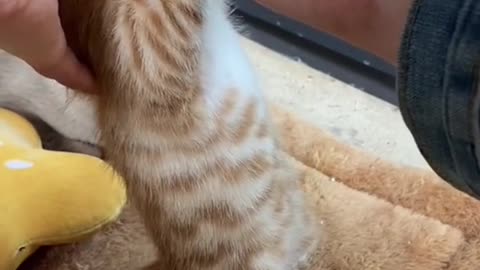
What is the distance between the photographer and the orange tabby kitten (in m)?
0.84

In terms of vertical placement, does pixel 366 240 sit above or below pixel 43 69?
below

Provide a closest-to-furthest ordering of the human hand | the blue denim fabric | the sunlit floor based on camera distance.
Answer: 1. the blue denim fabric
2. the human hand
3. the sunlit floor

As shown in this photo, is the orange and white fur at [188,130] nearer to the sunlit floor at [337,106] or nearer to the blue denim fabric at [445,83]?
the blue denim fabric at [445,83]

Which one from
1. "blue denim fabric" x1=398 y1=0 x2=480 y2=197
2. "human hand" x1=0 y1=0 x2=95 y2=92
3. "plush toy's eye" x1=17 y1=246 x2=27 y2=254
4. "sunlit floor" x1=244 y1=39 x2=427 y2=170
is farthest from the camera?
"sunlit floor" x1=244 y1=39 x2=427 y2=170

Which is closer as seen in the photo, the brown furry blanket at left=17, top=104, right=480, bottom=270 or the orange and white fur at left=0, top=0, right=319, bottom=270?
the orange and white fur at left=0, top=0, right=319, bottom=270

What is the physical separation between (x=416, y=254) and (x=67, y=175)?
0.41 meters

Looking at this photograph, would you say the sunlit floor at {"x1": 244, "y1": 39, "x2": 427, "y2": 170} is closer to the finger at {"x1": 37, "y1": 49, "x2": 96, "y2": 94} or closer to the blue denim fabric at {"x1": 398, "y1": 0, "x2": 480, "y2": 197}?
the finger at {"x1": 37, "y1": 49, "x2": 96, "y2": 94}

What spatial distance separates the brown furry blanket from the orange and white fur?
0.42ft

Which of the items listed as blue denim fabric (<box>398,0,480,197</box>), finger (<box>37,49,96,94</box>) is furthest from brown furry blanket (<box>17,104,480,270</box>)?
blue denim fabric (<box>398,0,480,197</box>)

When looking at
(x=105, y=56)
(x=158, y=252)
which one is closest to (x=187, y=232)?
(x=158, y=252)

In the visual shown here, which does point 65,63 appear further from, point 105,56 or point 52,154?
point 52,154

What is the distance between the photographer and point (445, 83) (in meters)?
0.61

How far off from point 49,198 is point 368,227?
373mm

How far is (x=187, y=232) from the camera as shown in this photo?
0.91m
